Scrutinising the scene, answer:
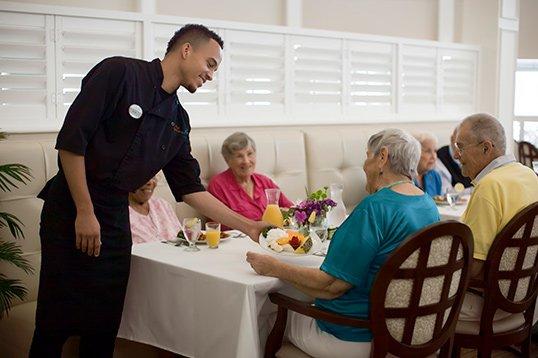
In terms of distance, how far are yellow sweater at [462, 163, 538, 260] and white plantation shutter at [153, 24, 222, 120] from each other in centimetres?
208

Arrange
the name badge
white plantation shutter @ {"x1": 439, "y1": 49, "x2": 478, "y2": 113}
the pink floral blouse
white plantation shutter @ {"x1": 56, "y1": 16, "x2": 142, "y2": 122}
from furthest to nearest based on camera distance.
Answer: white plantation shutter @ {"x1": 439, "y1": 49, "x2": 478, "y2": 113}
white plantation shutter @ {"x1": 56, "y1": 16, "x2": 142, "y2": 122}
the pink floral blouse
the name badge

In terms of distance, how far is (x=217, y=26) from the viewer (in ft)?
14.5

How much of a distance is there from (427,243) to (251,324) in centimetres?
60

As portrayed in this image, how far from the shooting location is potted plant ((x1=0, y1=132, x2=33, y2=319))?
3.03 meters

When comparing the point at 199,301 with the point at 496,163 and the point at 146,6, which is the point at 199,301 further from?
the point at 146,6

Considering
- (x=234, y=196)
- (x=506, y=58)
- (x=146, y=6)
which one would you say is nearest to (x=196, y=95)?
(x=146, y=6)

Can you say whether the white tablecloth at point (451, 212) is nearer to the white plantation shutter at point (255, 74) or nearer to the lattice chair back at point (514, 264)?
the lattice chair back at point (514, 264)

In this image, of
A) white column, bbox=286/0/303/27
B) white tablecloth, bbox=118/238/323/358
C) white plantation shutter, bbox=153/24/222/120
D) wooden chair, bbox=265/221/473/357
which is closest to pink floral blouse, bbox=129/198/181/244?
white tablecloth, bbox=118/238/323/358

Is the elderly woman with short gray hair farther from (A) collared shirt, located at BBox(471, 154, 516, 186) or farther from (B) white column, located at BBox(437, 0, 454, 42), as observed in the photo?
(B) white column, located at BBox(437, 0, 454, 42)

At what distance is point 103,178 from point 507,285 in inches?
58.5

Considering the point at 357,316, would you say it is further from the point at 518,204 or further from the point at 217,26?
the point at 217,26

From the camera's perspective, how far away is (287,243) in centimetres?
263

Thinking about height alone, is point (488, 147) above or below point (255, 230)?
above

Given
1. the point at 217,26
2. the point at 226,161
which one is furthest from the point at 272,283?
the point at 217,26
